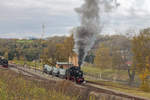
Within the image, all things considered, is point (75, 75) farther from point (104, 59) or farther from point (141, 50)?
point (104, 59)

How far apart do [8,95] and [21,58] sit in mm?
76132

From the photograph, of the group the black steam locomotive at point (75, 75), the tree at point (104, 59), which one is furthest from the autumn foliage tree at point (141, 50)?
the tree at point (104, 59)

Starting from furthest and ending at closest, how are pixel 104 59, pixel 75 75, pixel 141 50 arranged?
pixel 104 59
pixel 141 50
pixel 75 75

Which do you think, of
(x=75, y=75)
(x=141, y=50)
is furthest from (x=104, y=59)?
(x=75, y=75)

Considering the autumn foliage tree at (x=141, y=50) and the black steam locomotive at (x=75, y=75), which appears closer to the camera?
the black steam locomotive at (x=75, y=75)

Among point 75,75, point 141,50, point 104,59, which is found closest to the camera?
point 75,75

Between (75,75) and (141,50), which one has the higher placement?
(141,50)

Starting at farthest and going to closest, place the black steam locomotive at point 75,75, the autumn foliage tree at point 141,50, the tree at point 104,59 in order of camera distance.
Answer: the tree at point 104,59 < the autumn foliage tree at point 141,50 < the black steam locomotive at point 75,75

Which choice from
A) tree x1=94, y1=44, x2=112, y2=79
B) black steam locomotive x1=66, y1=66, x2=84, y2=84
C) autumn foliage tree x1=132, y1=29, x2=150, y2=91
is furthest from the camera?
tree x1=94, y1=44, x2=112, y2=79

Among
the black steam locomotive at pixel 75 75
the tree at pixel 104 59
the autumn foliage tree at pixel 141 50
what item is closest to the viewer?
the black steam locomotive at pixel 75 75

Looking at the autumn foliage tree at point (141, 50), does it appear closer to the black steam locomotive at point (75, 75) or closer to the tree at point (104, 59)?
the black steam locomotive at point (75, 75)

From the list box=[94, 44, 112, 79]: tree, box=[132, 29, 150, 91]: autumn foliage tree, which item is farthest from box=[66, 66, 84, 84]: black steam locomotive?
box=[94, 44, 112, 79]: tree

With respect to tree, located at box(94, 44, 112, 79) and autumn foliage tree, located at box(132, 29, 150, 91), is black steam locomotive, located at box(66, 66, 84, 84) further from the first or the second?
tree, located at box(94, 44, 112, 79)

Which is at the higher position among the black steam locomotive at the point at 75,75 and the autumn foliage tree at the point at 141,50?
the autumn foliage tree at the point at 141,50
